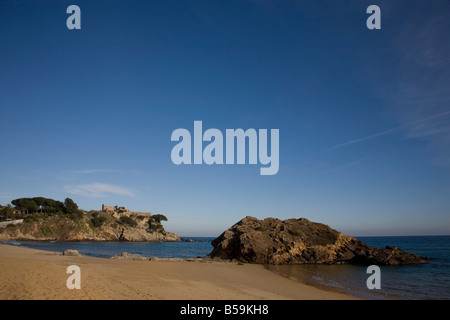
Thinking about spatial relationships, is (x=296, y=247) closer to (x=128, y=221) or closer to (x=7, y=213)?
(x=7, y=213)

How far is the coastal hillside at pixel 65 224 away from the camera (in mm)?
89738

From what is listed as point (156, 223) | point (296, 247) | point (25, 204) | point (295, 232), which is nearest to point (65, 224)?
point (25, 204)

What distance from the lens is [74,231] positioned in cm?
9950

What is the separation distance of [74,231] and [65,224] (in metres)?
5.07

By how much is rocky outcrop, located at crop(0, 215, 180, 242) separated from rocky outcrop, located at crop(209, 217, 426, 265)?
8089 cm

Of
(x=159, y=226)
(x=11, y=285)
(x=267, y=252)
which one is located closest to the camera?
(x=11, y=285)

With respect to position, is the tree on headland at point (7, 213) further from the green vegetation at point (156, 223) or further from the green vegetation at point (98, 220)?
the green vegetation at point (156, 223)

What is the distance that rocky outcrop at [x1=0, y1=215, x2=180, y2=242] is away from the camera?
87.0m

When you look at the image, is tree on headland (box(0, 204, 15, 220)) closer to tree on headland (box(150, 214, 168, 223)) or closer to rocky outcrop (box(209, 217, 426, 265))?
tree on headland (box(150, 214, 168, 223))
